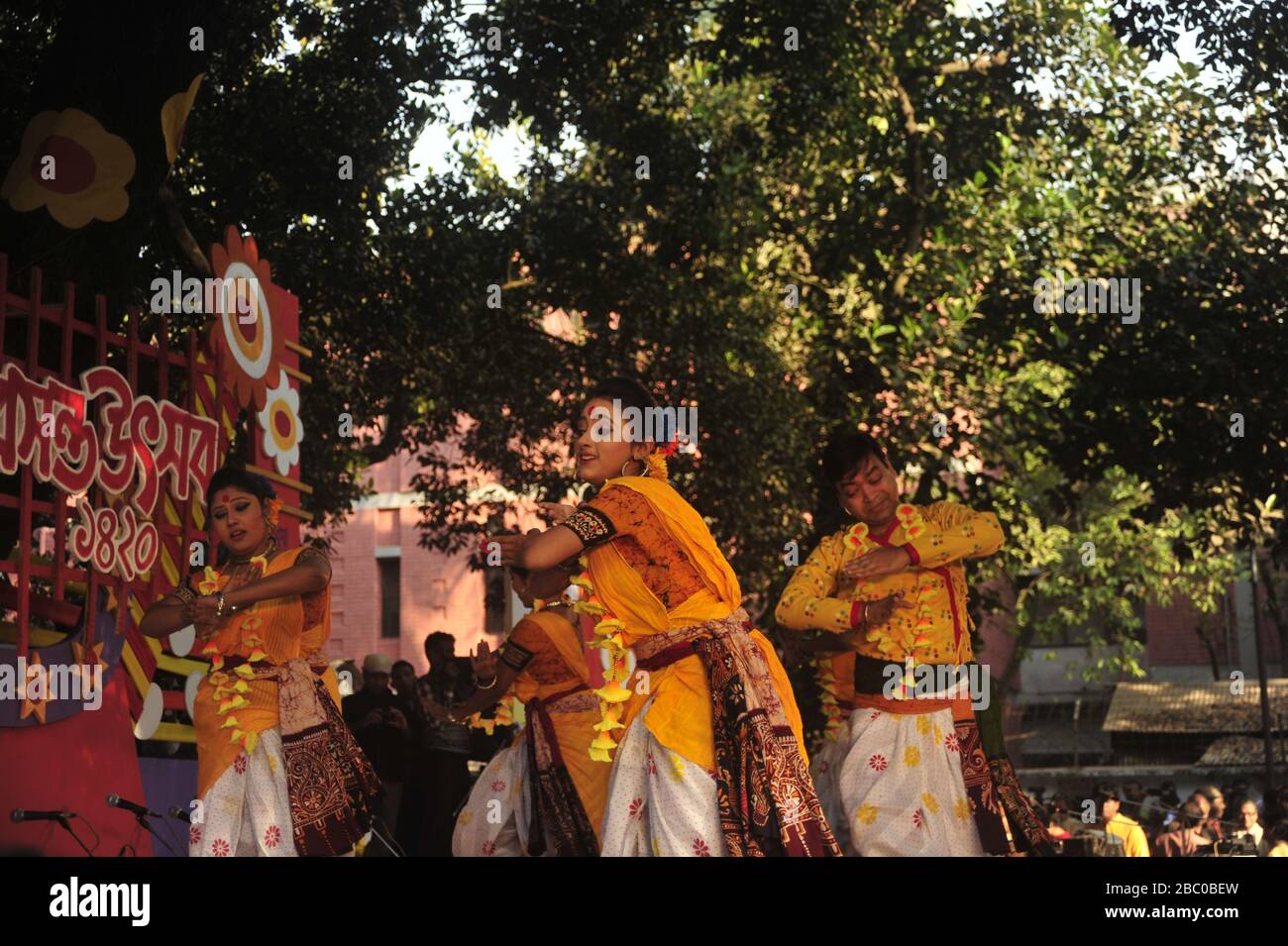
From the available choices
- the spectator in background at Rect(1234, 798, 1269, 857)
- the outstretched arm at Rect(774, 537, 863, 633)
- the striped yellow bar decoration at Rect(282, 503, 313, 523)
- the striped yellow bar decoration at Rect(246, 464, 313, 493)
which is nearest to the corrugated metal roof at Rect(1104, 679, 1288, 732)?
the spectator in background at Rect(1234, 798, 1269, 857)

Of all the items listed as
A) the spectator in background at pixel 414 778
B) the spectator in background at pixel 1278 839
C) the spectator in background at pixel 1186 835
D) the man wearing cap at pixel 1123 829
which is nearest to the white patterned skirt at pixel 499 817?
the spectator in background at pixel 414 778

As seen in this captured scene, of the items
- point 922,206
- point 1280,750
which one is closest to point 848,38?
point 922,206

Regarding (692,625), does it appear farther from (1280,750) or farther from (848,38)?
(1280,750)

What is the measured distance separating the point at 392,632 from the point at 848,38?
22114mm

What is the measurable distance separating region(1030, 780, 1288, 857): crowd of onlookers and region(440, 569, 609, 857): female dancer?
446 centimetres

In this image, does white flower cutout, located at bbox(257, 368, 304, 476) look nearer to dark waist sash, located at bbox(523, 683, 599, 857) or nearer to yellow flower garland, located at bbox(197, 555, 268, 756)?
dark waist sash, located at bbox(523, 683, 599, 857)

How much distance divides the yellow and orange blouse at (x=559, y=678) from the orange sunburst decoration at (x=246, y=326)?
2.84 metres

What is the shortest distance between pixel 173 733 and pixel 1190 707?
25.7m

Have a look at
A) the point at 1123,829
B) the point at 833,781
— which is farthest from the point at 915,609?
the point at 1123,829

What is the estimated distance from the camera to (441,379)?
15.3 metres

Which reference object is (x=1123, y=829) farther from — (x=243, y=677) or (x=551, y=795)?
(x=243, y=677)

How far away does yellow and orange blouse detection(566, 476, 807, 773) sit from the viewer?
5.50 meters

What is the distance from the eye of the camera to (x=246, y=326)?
32.5 ft

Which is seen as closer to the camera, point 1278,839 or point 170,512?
point 170,512
